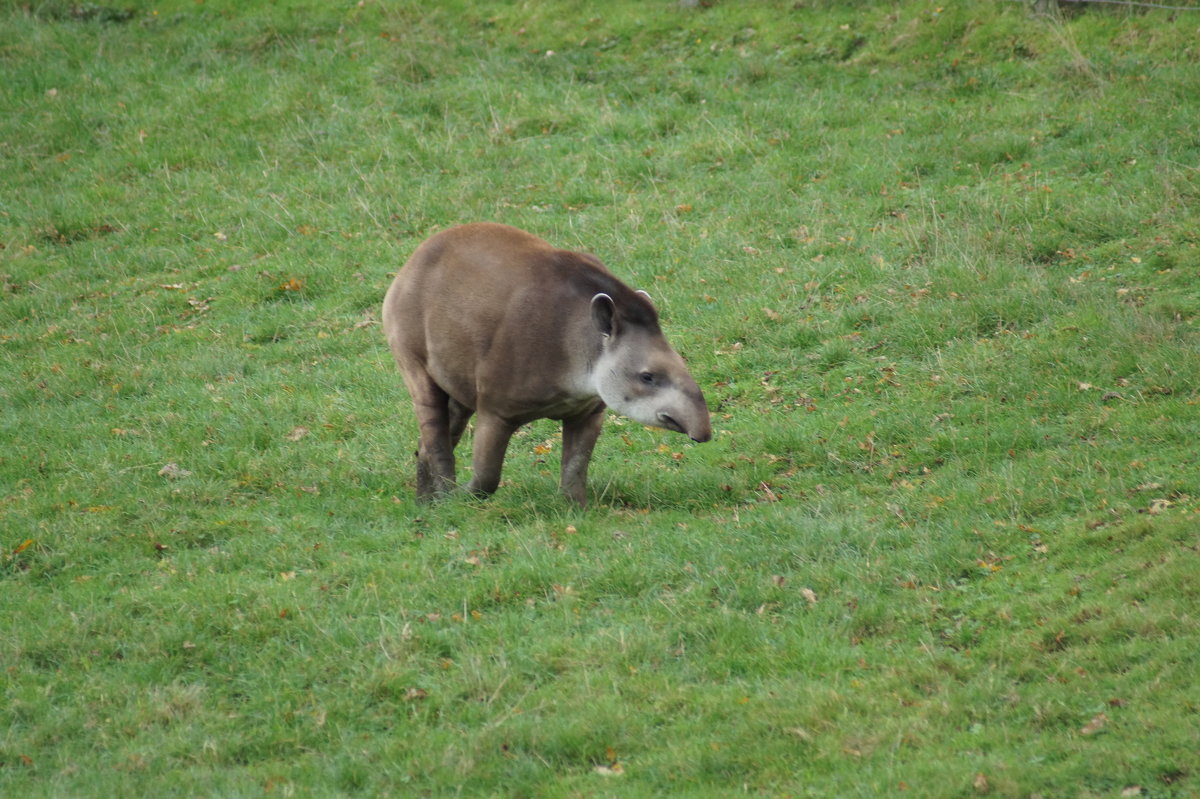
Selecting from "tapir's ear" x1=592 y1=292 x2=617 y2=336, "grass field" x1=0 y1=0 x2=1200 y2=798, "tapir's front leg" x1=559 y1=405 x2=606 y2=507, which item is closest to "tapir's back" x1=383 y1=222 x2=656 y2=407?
"tapir's ear" x1=592 y1=292 x2=617 y2=336

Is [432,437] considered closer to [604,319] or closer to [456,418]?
[456,418]

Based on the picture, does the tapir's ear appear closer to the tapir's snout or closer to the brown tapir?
the brown tapir

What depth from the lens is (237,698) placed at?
6.96m

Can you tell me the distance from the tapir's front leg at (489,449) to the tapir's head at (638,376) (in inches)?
33.8

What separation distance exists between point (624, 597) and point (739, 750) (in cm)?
184

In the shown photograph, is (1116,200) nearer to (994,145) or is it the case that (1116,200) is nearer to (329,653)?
(994,145)

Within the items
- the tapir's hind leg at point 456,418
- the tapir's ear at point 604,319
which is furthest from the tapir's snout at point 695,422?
the tapir's hind leg at point 456,418

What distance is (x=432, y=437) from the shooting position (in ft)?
31.3

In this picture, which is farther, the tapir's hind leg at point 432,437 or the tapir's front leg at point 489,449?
the tapir's hind leg at point 432,437

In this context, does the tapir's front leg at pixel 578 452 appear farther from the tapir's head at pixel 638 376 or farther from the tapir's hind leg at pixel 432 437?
the tapir's hind leg at pixel 432 437

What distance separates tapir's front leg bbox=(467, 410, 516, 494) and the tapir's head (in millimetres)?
858

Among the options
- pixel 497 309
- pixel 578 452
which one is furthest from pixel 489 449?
pixel 497 309

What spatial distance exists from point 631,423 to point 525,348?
2.61 meters

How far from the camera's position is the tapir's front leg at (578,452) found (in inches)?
356
